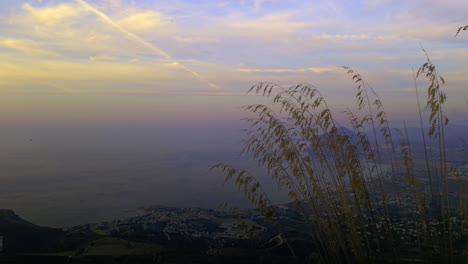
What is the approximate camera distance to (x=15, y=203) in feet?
91.6

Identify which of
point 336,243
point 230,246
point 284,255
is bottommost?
point 230,246

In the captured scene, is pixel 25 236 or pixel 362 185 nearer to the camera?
pixel 362 185

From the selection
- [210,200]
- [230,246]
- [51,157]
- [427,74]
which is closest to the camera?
[427,74]

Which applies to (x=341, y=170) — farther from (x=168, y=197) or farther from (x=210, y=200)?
(x=168, y=197)

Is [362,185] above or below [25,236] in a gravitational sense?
above

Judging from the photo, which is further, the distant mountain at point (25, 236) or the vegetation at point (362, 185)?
the distant mountain at point (25, 236)

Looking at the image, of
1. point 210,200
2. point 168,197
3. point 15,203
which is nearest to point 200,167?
point 168,197

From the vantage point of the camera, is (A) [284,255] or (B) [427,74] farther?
(A) [284,255]

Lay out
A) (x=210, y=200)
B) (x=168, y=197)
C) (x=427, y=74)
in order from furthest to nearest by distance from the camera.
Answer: (x=168, y=197) < (x=210, y=200) < (x=427, y=74)

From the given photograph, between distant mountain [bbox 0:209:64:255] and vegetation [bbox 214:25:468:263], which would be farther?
distant mountain [bbox 0:209:64:255]

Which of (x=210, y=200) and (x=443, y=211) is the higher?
(x=443, y=211)

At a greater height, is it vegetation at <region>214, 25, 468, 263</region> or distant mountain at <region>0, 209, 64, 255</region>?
vegetation at <region>214, 25, 468, 263</region>

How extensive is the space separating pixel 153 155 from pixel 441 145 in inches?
2448

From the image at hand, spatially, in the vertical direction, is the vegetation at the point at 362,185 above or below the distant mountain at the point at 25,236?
above
